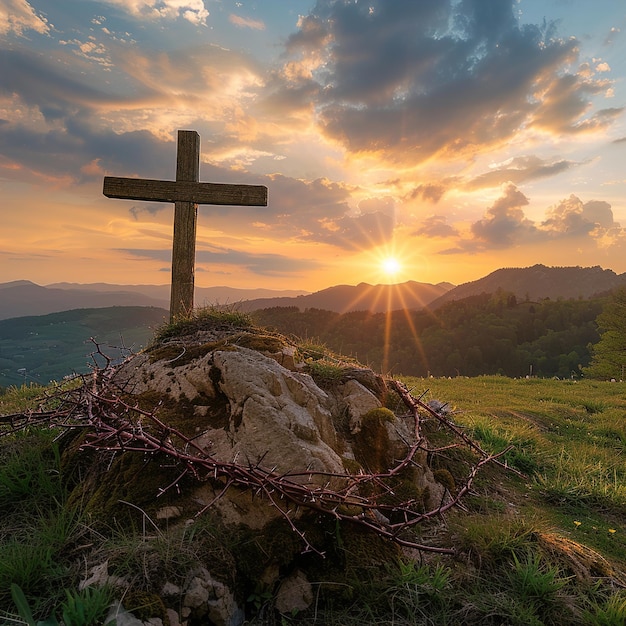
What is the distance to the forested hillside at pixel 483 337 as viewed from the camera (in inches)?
3108

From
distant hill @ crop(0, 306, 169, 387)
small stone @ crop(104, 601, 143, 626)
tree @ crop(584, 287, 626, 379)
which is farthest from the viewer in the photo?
distant hill @ crop(0, 306, 169, 387)

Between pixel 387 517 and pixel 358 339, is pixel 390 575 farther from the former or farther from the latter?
pixel 358 339

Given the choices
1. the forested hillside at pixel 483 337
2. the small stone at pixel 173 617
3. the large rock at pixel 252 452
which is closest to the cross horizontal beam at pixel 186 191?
the large rock at pixel 252 452

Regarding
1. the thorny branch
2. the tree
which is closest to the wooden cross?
the thorny branch

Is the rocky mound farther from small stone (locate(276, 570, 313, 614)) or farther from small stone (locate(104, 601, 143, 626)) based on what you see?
small stone (locate(104, 601, 143, 626))

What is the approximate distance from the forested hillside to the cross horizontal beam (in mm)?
58075

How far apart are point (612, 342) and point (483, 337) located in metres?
44.0

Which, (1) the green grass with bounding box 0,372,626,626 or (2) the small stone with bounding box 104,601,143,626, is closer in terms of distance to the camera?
(2) the small stone with bounding box 104,601,143,626

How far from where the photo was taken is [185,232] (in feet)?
26.7

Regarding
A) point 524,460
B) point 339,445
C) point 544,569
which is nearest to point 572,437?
point 524,460

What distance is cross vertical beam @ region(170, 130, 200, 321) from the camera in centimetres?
801

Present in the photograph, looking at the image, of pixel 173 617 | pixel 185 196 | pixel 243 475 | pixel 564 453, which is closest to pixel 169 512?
pixel 243 475

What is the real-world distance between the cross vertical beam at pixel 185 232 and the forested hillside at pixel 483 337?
191 feet

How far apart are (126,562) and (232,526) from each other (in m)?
0.76
